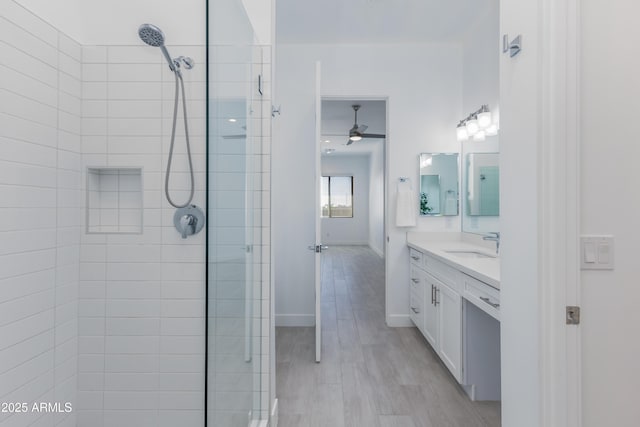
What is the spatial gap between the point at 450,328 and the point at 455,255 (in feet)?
2.11

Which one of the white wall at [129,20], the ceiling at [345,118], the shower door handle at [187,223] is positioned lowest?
the shower door handle at [187,223]

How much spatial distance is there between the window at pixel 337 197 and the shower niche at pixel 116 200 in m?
8.43

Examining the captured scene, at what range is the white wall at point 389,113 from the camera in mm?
3275

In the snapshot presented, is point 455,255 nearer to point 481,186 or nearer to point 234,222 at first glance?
point 481,186

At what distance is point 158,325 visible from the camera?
5.10ft

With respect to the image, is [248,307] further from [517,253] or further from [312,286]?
[312,286]

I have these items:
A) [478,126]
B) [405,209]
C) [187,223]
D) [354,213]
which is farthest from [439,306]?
[354,213]

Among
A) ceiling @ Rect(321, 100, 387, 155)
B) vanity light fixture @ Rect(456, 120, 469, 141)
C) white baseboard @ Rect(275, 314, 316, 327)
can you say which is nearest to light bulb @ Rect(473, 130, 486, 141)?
vanity light fixture @ Rect(456, 120, 469, 141)

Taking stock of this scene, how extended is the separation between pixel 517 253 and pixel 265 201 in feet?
3.87

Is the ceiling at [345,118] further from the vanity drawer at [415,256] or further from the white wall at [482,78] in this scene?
the vanity drawer at [415,256]

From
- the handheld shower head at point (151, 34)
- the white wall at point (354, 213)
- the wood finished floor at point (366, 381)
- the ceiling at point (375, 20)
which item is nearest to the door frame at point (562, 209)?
the wood finished floor at point (366, 381)

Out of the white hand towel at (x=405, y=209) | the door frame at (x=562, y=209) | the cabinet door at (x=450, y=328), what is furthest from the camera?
the white hand towel at (x=405, y=209)

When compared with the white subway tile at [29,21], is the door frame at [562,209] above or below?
below

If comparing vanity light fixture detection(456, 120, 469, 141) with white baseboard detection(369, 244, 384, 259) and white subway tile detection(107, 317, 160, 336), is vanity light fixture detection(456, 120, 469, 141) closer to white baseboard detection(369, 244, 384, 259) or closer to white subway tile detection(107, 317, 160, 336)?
white subway tile detection(107, 317, 160, 336)
